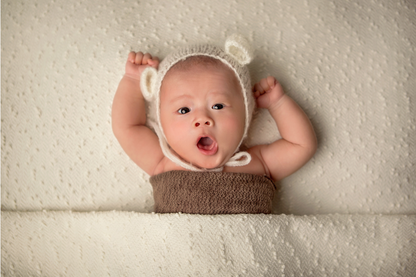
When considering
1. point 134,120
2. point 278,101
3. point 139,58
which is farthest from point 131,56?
point 278,101

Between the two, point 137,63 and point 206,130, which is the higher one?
point 137,63

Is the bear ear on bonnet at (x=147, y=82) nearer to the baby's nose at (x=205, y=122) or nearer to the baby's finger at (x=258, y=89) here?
the baby's nose at (x=205, y=122)

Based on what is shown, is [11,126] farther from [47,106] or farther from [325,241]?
[325,241]

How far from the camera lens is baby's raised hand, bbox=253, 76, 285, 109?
1.14m

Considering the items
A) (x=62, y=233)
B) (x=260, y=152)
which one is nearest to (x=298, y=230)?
(x=260, y=152)

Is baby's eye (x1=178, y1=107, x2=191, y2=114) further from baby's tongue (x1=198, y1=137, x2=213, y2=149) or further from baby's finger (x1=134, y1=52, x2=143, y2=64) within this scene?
baby's finger (x1=134, y1=52, x2=143, y2=64)

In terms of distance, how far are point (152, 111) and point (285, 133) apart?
1.71ft

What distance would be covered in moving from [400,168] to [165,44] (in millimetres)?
1052

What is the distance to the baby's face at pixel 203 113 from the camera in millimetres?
992

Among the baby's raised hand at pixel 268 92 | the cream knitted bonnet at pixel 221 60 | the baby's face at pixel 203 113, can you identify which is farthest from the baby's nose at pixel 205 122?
the baby's raised hand at pixel 268 92

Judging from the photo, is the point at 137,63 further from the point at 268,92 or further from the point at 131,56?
the point at 268,92

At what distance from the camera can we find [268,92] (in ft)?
3.78

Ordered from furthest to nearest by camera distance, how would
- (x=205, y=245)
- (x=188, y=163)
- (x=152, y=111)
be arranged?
1. (x=152, y=111)
2. (x=188, y=163)
3. (x=205, y=245)

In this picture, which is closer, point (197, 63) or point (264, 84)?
point (197, 63)
